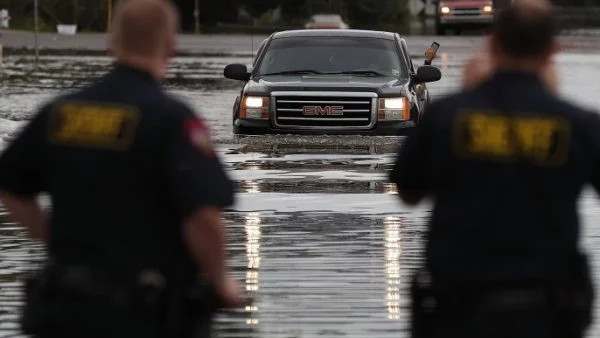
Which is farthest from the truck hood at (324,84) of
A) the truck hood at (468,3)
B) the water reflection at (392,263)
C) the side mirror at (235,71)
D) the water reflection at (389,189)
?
the truck hood at (468,3)

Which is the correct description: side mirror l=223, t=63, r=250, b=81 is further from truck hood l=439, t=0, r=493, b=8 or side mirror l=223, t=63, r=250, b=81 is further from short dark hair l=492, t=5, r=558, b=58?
truck hood l=439, t=0, r=493, b=8

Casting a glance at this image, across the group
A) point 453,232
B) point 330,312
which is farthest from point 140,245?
point 330,312

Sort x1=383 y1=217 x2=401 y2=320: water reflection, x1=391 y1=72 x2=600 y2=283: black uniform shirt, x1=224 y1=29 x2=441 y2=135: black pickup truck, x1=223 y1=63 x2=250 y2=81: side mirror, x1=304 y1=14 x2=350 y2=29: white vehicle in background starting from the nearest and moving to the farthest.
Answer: x1=391 y1=72 x2=600 y2=283: black uniform shirt
x1=383 y1=217 x2=401 y2=320: water reflection
x1=224 y1=29 x2=441 y2=135: black pickup truck
x1=223 y1=63 x2=250 y2=81: side mirror
x1=304 y1=14 x2=350 y2=29: white vehicle in background

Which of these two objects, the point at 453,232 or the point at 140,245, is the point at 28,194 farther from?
the point at 453,232

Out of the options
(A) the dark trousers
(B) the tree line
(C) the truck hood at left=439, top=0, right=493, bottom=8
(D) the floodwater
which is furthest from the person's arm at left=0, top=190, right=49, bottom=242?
(B) the tree line

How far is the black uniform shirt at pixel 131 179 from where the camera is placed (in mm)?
5133

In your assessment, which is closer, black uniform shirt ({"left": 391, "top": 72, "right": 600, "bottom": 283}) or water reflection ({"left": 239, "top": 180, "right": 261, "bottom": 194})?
black uniform shirt ({"left": 391, "top": 72, "right": 600, "bottom": 283})

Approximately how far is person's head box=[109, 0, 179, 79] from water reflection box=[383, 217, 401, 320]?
4527 millimetres

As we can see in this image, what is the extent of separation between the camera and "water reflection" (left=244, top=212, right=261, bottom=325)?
9.84 meters

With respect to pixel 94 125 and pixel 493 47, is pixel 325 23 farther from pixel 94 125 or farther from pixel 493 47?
pixel 94 125

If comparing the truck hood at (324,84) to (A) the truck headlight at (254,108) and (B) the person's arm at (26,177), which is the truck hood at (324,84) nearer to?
(A) the truck headlight at (254,108)

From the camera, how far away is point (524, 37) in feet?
17.3

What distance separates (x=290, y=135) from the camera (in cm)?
1975

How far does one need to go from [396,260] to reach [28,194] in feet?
21.0
